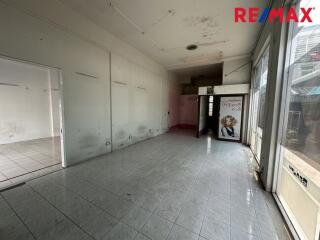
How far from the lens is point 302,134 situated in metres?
1.53

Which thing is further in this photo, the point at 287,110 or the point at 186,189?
the point at 186,189

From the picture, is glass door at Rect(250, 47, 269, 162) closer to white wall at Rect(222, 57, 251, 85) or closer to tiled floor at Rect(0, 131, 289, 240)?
white wall at Rect(222, 57, 251, 85)

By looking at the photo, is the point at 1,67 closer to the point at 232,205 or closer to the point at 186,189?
the point at 186,189

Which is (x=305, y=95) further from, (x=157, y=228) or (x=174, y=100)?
(x=174, y=100)

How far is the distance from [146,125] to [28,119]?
16.4ft

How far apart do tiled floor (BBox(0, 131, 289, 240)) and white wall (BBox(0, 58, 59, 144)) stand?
4308 millimetres

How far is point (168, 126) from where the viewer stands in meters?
7.94

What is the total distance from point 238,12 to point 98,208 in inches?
184

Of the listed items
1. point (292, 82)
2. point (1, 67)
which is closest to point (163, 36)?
point (292, 82)

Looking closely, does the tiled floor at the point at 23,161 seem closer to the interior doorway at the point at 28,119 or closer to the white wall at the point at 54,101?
the interior doorway at the point at 28,119

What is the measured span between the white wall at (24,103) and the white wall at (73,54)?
3.29 m

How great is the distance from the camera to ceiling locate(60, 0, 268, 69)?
109 inches

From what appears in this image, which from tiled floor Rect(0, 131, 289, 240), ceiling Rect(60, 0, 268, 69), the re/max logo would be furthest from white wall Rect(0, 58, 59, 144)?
the re/max logo

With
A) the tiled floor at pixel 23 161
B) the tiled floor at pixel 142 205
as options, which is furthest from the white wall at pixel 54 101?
the tiled floor at pixel 142 205
